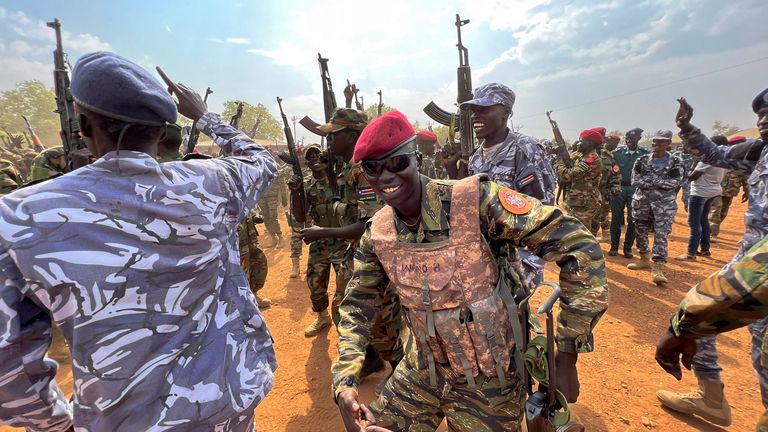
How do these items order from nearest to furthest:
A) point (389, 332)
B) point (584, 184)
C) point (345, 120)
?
point (389, 332), point (345, 120), point (584, 184)

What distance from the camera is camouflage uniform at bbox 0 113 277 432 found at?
1001mm

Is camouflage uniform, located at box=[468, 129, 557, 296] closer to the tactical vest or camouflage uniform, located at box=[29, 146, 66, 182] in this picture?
the tactical vest

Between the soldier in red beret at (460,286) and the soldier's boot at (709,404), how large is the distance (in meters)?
2.23

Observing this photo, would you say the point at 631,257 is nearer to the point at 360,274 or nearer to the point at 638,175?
the point at 638,175

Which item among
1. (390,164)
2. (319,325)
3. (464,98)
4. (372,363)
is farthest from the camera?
(464,98)

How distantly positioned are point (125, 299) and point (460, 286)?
1305mm

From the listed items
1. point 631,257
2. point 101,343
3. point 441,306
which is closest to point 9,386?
point 101,343

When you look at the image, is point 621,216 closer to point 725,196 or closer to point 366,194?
point 725,196

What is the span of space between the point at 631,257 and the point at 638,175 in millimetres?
1963

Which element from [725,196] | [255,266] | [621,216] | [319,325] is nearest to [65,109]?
[255,266]

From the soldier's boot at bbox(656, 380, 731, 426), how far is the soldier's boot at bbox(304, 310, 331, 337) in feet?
12.5

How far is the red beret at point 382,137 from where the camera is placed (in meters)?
1.63

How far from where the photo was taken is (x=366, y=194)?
3139 mm

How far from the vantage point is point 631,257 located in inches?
279
